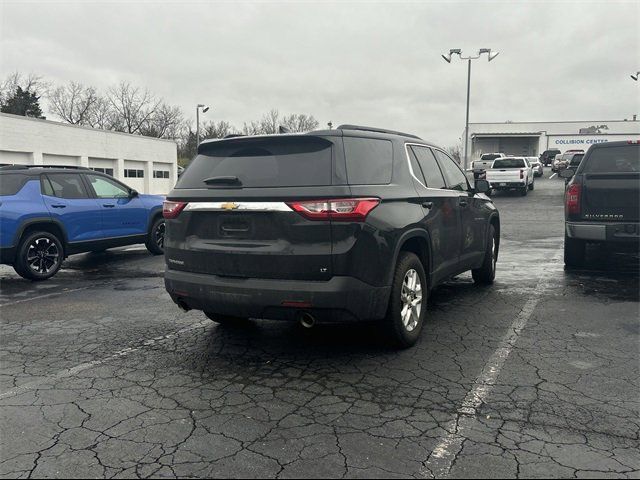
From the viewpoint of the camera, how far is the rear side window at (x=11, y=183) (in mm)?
8148

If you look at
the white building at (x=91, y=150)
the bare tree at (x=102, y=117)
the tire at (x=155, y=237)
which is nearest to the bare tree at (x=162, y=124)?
the bare tree at (x=102, y=117)

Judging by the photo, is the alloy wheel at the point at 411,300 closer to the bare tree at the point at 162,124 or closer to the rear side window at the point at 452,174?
the rear side window at the point at 452,174

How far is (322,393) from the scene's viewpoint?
3764 mm

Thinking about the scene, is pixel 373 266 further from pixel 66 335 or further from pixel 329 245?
pixel 66 335

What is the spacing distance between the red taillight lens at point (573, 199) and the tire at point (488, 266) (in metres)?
1.11

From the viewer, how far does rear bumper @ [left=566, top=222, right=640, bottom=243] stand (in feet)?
22.9

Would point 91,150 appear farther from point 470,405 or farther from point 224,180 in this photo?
point 470,405

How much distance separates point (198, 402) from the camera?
11.9 ft

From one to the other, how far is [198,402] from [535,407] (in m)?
2.19

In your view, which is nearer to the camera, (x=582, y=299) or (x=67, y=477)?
(x=67, y=477)

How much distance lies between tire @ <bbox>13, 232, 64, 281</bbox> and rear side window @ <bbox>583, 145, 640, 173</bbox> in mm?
7989

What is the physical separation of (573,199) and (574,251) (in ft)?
3.96

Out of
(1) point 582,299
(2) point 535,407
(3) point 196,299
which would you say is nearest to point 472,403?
(2) point 535,407

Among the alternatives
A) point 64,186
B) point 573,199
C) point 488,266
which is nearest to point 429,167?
point 488,266
